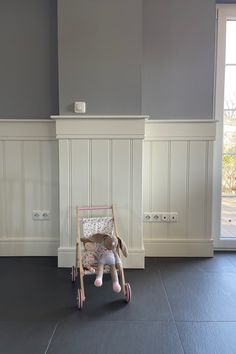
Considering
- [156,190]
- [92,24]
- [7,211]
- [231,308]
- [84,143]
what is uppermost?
[92,24]

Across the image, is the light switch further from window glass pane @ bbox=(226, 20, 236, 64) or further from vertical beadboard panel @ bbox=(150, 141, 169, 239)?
window glass pane @ bbox=(226, 20, 236, 64)

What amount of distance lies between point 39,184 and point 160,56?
1562mm

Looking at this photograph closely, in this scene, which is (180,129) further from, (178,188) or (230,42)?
(230,42)

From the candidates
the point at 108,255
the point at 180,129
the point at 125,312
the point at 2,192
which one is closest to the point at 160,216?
the point at 180,129

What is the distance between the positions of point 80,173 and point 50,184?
16.2 inches

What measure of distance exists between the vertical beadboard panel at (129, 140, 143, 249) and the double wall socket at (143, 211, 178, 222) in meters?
0.27

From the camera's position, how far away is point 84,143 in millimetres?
2789

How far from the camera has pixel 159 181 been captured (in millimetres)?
3074

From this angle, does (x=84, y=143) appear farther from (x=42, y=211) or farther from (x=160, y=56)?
(x=160, y=56)

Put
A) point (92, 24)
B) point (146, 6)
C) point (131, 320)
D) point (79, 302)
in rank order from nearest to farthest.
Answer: point (131, 320) → point (79, 302) → point (92, 24) → point (146, 6)

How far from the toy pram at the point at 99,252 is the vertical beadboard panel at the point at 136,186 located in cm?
22

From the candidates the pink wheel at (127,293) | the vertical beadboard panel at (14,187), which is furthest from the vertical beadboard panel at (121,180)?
the vertical beadboard panel at (14,187)

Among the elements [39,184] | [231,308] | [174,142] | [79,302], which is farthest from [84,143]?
[231,308]

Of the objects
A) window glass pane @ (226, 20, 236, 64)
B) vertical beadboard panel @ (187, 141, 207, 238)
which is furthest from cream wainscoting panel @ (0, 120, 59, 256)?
window glass pane @ (226, 20, 236, 64)
